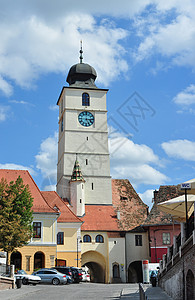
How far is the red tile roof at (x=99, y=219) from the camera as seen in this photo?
5359cm

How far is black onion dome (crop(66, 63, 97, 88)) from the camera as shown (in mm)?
64625

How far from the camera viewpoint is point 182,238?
16.8 meters

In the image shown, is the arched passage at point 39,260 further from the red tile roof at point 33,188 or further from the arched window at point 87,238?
the arched window at point 87,238

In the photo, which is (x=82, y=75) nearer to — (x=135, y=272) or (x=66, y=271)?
(x=135, y=272)

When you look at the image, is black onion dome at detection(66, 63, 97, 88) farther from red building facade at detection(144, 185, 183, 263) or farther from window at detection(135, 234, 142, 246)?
window at detection(135, 234, 142, 246)

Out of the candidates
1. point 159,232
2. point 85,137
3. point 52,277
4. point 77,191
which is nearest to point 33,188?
point 77,191

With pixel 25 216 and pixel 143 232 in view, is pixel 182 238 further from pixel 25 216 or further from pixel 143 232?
pixel 143 232

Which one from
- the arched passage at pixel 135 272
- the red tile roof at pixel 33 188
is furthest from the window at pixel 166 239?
the red tile roof at pixel 33 188

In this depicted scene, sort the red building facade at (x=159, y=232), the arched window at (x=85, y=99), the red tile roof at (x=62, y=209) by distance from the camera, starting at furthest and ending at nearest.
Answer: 1. the arched window at (x=85, y=99)
2. the red building facade at (x=159, y=232)
3. the red tile roof at (x=62, y=209)

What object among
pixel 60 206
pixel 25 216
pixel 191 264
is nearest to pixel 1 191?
pixel 25 216

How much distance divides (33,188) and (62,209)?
18.2 feet

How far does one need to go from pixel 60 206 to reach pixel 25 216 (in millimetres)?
13789

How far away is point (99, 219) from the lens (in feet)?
180

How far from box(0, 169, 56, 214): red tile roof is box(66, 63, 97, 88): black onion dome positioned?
21951mm
